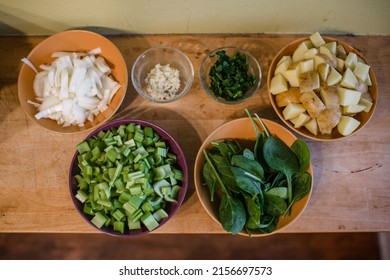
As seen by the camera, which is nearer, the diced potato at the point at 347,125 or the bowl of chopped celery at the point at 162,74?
the diced potato at the point at 347,125

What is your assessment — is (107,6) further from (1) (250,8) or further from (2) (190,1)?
(1) (250,8)

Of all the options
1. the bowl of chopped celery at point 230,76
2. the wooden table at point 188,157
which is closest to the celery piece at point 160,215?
the wooden table at point 188,157

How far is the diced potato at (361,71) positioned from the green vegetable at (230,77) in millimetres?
343

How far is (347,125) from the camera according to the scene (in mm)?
1201

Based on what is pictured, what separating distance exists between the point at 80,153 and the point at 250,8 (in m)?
0.77

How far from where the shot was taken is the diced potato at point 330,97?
3.83ft

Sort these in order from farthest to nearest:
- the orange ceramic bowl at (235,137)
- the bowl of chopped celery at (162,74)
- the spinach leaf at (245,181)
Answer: the bowl of chopped celery at (162,74)
the orange ceramic bowl at (235,137)
the spinach leaf at (245,181)

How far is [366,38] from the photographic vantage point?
1414mm

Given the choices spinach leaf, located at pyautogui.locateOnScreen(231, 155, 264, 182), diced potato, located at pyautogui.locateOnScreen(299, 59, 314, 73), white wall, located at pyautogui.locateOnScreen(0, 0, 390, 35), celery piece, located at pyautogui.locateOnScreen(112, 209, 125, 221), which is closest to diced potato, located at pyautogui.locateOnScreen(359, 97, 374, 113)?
diced potato, located at pyautogui.locateOnScreen(299, 59, 314, 73)

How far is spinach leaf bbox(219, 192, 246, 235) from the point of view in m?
1.12

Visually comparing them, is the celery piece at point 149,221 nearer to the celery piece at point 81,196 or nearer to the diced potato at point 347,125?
the celery piece at point 81,196

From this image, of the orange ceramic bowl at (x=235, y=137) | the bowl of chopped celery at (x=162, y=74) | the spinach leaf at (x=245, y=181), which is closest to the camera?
the spinach leaf at (x=245, y=181)

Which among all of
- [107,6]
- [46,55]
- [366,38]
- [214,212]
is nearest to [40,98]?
[46,55]
